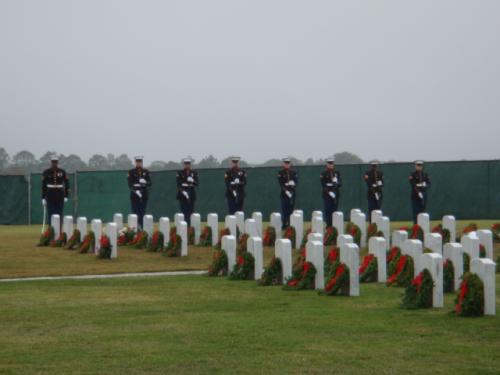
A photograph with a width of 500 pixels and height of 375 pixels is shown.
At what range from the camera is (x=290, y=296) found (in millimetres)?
15062

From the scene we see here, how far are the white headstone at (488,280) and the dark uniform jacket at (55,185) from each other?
54.5 ft

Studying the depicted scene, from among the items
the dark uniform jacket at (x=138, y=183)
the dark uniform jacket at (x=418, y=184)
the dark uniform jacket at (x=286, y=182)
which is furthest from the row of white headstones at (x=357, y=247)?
the dark uniform jacket at (x=418, y=184)

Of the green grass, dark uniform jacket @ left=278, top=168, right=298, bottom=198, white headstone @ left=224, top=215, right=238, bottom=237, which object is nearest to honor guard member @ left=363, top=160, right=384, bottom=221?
dark uniform jacket @ left=278, top=168, right=298, bottom=198

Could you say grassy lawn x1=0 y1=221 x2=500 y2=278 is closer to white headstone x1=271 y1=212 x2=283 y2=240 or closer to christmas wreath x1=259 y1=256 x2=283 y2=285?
white headstone x1=271 y1=212 x2=283 y2=240

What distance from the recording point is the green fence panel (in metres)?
41.6

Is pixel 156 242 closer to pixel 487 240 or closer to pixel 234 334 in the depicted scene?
pixel 487 240

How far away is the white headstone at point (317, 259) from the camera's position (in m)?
15.8

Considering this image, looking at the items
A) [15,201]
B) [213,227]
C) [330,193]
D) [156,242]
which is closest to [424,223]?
[213,227]

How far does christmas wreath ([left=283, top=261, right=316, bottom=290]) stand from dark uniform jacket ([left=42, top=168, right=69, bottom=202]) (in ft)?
41.6

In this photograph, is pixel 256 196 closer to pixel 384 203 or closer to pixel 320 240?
pixel 384 203

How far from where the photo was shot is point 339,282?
1500cm

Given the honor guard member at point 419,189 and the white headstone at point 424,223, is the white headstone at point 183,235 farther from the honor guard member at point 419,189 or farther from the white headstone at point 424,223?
the honor guard member at point 419,189

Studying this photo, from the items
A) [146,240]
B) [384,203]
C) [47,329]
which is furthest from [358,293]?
[384,203]

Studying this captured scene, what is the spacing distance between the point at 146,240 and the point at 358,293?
425 inches
